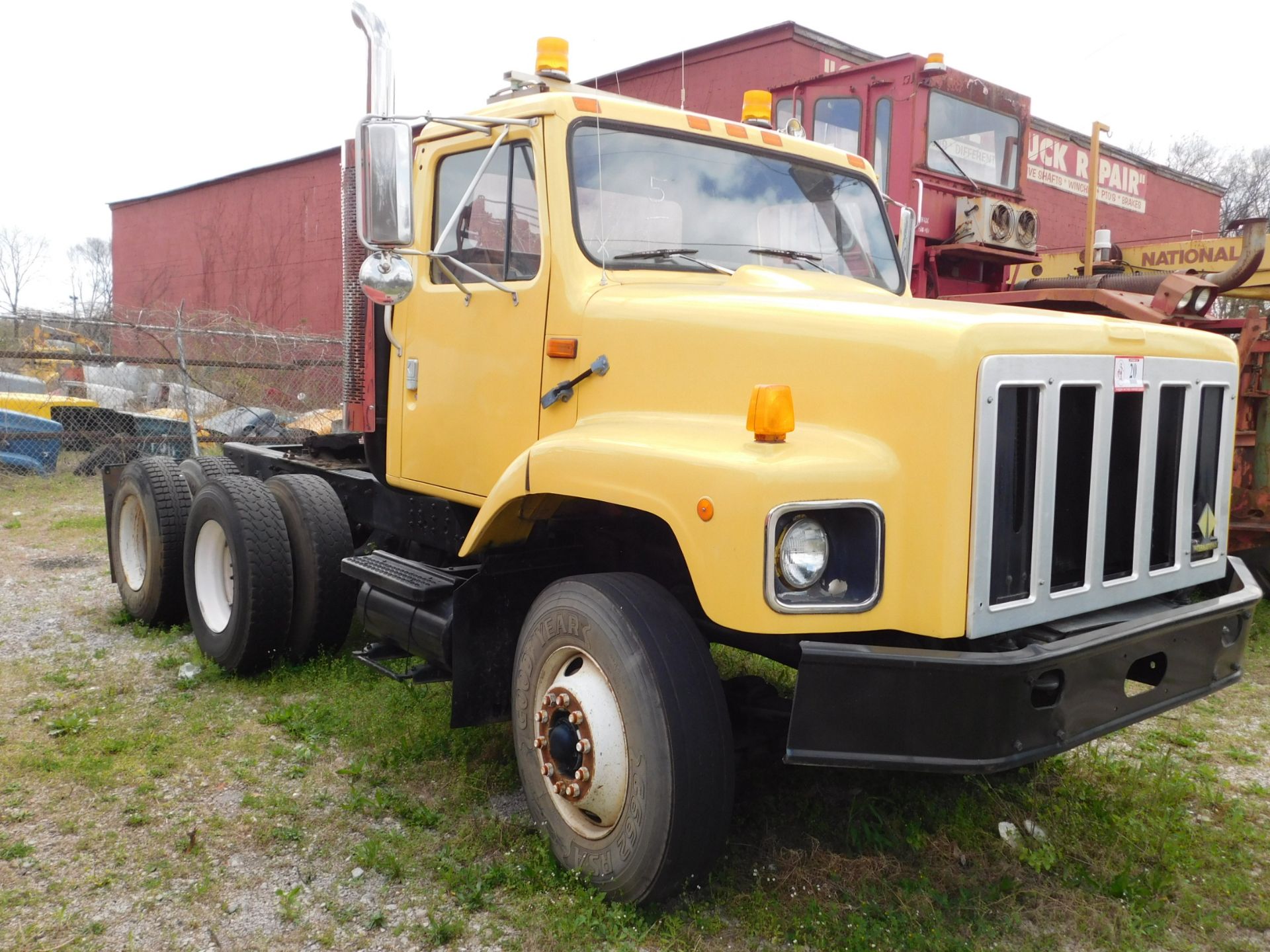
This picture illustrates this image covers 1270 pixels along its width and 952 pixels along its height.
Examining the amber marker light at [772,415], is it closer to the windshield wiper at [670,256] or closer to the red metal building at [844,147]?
the windshield wiper at [670,256]

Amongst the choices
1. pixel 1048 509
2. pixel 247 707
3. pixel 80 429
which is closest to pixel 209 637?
pixel 247 707

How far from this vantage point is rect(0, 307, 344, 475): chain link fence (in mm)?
11750

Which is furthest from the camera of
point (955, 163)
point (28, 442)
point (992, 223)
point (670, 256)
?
point (28, 442)

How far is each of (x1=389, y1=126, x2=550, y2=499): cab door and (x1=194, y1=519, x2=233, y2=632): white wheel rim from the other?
1.33 meters

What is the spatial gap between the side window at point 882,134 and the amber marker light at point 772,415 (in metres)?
6.45


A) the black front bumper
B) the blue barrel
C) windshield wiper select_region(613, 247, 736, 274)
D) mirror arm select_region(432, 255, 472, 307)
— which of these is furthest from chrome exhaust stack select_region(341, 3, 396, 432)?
the blue barrel

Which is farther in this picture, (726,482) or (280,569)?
(280,569)

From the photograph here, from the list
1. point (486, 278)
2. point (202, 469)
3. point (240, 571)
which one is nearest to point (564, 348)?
point (486, 278)

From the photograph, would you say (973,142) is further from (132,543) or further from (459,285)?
(132,543)

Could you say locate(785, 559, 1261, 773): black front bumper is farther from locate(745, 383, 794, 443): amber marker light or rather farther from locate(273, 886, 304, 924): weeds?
locate(273, 886, 304, 924): weeds

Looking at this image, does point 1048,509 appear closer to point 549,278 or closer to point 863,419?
point 863,419

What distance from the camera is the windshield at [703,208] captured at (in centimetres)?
370

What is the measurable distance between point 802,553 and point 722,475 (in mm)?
275

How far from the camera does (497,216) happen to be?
3895 millimetres
